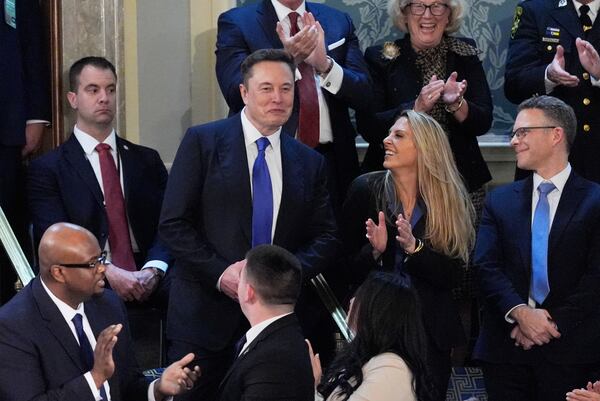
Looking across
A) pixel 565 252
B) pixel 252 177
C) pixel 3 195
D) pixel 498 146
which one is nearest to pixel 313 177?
pixel 252 177

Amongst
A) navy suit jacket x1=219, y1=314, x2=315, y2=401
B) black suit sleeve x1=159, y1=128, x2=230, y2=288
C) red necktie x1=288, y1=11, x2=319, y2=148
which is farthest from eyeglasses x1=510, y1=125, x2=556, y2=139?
navy suit jacket x1=219, y1=314, x2=315, y2=401

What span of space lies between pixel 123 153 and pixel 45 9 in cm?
86

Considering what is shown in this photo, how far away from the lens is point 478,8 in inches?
269

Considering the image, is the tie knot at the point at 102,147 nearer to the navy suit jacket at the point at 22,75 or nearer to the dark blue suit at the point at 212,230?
the navy suit jacket at the point at 22,75

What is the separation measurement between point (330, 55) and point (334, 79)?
254mm

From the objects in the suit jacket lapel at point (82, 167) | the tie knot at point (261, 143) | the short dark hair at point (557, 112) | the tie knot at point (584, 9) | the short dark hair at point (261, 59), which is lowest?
the suit jacket lapel at point (82, 167)

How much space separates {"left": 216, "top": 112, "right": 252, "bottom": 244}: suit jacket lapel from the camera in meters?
4.80

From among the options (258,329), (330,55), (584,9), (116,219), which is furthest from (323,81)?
(258,329)

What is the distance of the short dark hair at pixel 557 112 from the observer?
17.1ft

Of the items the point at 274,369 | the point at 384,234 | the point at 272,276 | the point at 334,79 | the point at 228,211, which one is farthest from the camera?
the point at 334,79

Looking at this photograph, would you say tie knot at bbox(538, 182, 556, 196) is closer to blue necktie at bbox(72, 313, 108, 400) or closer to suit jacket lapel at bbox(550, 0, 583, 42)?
suit jacket lapel at bbox(550, 0, 583, 42)

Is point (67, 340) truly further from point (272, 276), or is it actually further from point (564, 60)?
point (564, 60)

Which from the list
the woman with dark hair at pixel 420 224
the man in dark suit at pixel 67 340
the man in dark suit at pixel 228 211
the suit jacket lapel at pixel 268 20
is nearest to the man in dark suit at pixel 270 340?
the man in dark suit at pixel 67 340

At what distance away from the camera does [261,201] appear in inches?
191
